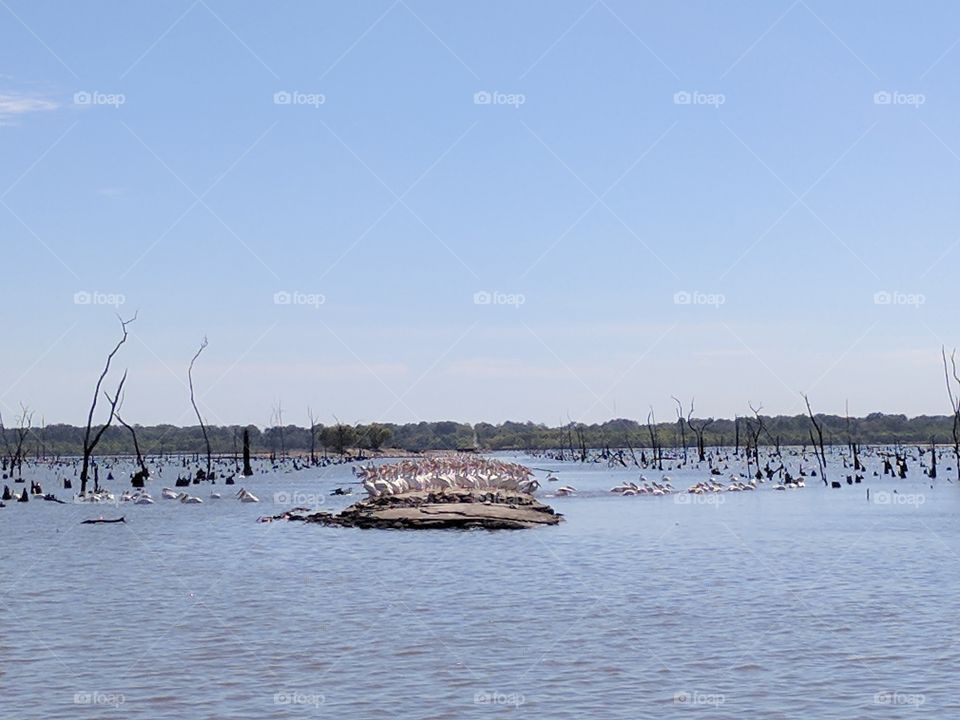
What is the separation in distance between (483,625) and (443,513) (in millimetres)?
17810

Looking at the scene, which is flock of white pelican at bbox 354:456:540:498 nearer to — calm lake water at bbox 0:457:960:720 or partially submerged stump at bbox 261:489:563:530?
partially submerged stump at bbox 261:489:563:530

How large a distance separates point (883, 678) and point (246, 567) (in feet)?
48.1

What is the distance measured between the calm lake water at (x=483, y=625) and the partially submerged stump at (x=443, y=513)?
1453mm

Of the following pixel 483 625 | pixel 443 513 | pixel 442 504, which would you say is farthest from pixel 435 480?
pixel 483 625

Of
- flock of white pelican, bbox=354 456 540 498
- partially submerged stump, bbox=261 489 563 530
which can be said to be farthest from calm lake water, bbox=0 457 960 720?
flock of white pelican, bbox=354 456 540 498

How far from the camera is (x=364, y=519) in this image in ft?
115

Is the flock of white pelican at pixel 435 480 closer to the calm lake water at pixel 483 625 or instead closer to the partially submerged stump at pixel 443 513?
the partially submerged stump at pixel 443 513

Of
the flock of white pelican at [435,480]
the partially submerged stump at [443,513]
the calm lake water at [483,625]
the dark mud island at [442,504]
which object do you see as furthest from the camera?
the flock of white pelican at [435,480]

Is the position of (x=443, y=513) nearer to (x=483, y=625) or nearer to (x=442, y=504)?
(x=442, y=504)

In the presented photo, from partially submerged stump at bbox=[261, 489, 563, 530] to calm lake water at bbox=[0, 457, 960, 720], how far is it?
145cm

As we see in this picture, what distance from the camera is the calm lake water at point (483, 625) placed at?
12281mm

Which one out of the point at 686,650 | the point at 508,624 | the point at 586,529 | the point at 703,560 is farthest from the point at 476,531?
the point at 686,650

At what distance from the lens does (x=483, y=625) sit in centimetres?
1670

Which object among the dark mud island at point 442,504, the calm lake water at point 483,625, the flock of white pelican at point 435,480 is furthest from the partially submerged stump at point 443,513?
the calm lake water at point 483,625
